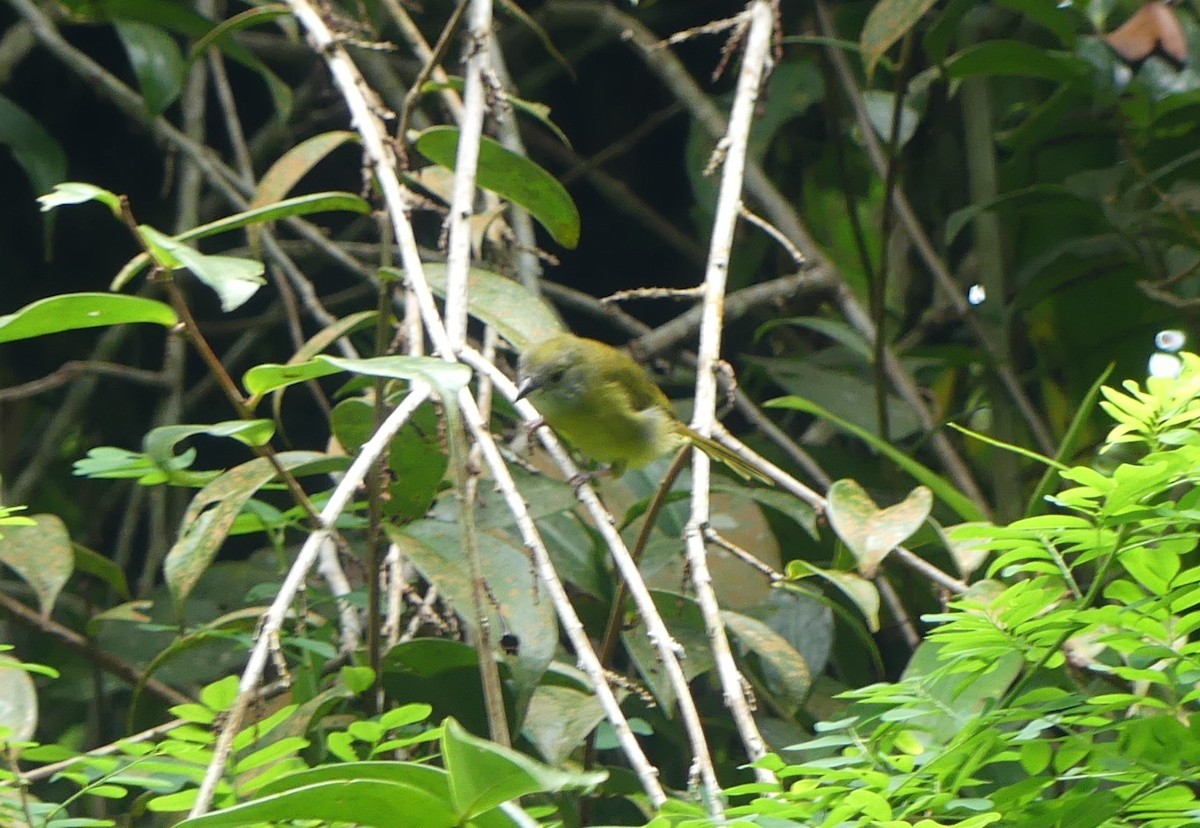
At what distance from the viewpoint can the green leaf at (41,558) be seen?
83.2 inches

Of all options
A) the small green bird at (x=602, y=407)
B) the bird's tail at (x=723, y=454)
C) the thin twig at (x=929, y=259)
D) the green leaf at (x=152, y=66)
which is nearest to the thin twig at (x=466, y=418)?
the bird's tail at (x=723, y=454)

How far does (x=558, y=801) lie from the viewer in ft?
6.08

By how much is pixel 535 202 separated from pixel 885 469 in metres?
1.36

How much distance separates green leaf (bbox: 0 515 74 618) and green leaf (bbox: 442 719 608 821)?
133 cm

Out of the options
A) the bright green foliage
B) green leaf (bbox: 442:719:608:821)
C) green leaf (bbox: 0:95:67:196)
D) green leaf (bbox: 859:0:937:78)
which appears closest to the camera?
green leaf (bbox: 442:719:608:821)

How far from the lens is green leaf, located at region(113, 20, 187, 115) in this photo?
284 cm

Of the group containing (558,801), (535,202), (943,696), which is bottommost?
(558,801)

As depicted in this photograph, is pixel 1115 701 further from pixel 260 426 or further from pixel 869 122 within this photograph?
pixel 869 122

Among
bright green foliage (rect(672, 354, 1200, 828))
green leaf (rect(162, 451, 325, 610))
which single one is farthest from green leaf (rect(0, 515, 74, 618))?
bright green foliage (rect(672, 354, 1200, 828))

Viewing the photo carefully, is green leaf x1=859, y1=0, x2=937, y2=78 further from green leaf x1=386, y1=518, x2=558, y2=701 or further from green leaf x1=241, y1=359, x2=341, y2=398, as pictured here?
green leaf x1=241, y1=359, x2=341, y2=398

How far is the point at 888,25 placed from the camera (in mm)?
2523

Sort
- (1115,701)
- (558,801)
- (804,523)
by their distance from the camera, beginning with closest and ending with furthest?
(1115,701)
(558,801)
(804,523)

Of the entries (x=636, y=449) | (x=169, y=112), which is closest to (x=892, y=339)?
(x=636, y=449)

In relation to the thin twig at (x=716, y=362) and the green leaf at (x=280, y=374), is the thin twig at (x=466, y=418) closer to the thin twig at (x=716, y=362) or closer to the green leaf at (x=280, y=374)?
the thin twig at (x=716, y=362)
